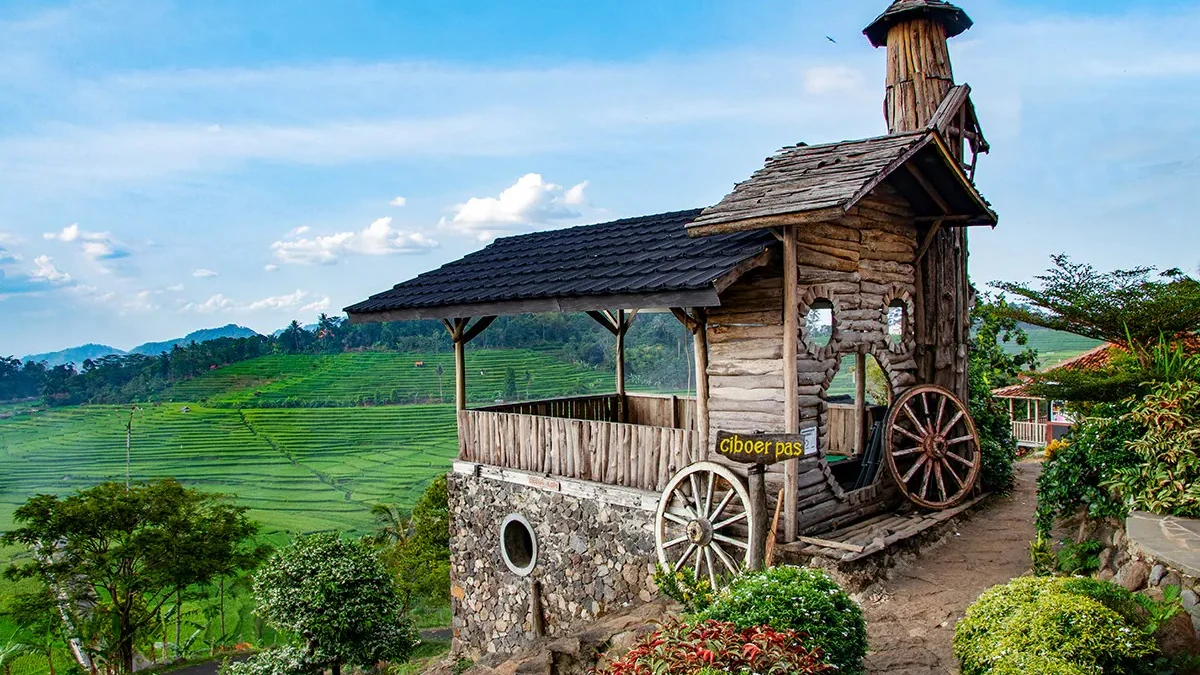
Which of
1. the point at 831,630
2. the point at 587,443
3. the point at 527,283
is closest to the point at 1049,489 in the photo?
the point at 831,630

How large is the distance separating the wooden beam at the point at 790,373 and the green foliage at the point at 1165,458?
2691 mm

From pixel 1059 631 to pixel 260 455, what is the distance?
61067 mm

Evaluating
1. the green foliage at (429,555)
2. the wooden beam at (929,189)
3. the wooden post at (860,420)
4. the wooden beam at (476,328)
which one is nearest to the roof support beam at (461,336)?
the wooden beam at (476,328)

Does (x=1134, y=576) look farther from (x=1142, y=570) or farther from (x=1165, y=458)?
(x=1165, y=458)

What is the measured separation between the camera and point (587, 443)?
10.1 m

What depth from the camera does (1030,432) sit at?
24344 mm

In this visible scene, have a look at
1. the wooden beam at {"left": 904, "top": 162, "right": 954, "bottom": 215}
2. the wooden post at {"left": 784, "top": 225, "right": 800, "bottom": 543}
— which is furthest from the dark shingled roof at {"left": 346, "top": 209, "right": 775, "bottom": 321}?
the wooden beam at {"left": 904, "top": 162, "right": 954, "bottom": 215}

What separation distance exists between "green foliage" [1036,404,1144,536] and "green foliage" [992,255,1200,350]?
2.46 ft

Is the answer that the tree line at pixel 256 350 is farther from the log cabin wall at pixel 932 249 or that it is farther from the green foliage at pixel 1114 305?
the green foliage at pixel 1114 305

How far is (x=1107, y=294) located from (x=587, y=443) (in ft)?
18.7

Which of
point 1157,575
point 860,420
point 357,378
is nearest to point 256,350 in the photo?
point 357,378

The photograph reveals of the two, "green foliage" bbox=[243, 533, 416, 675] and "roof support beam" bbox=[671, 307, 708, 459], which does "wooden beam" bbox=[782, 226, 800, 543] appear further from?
"green foliage" bbox=[243, 533, 416, 675]

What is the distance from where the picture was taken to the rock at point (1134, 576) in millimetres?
6035

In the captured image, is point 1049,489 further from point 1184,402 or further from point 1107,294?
point 1107,294
